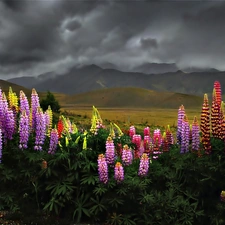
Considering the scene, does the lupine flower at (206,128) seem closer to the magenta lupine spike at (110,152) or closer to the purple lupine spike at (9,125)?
the magenta lupine spike at (110,152)

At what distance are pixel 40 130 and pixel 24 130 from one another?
0.34 meters

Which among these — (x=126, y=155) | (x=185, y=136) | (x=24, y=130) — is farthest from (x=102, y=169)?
(x=24, y=130)

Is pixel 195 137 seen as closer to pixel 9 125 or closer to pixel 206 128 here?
pixel 206 128

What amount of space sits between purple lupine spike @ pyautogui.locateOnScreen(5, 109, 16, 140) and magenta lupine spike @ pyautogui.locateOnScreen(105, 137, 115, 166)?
2.20 m

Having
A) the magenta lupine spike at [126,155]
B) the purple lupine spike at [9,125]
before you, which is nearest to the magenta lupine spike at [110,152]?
the magenta lupine spike at [126,155]

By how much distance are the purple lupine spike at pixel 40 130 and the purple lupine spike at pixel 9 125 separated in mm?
521

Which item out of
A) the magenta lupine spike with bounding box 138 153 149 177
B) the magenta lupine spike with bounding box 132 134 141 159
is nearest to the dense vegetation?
the magenta lupine spike with bounding box 138 153 149 177

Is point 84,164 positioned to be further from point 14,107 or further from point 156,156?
point 14,107

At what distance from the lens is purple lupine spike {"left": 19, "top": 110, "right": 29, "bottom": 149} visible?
25.0 feet

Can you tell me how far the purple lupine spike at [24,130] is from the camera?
7.62m

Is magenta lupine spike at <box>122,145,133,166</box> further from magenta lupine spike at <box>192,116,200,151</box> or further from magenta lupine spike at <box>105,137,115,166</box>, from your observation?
magenta lupine spike at <box>192,116,200,151</box>

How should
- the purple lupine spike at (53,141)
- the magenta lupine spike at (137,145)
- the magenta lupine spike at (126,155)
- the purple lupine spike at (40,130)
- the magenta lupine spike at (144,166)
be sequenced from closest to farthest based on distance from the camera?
the magenta lupine spike at (144,166) < the magenta lupine spike at (126,155) < the purple lupine spike at (53,141) < the purple lupine spike at (40,130) < the magenta lupine spike at (137,145)

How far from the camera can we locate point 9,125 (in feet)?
25.7

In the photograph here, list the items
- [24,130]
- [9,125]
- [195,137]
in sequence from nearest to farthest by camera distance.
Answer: [195,137] → [24,130] → [9,125]
